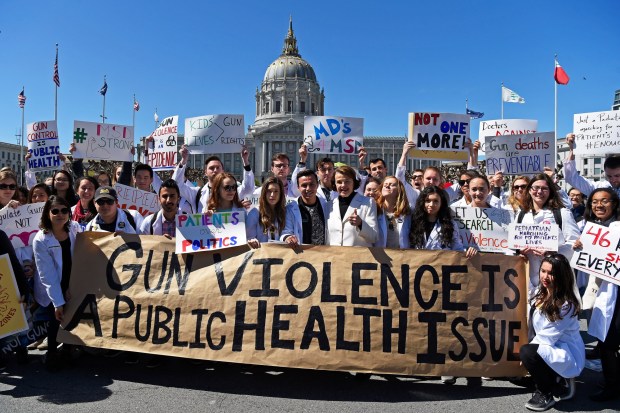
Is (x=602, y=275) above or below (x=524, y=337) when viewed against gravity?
above

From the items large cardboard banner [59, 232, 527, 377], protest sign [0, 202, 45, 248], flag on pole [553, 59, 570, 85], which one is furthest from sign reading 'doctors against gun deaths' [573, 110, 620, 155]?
flag on pole [553, 59, 570, 85]

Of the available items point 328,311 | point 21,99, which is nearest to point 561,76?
point 328,311

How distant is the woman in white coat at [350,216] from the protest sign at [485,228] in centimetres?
96

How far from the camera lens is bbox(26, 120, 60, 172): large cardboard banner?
26.9 feet

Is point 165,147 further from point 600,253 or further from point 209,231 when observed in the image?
point 600,253

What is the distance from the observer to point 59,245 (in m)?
4.47

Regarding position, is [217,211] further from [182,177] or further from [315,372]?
[182,177]

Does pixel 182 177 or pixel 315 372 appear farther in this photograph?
pixel 182 177

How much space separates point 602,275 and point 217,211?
3.35 m

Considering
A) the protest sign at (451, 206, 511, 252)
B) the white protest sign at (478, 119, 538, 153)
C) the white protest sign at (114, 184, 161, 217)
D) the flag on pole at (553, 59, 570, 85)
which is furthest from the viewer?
the flag on pole at (553, 59, 570, 85)

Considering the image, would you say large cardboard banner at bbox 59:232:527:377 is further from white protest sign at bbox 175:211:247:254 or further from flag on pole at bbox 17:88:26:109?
flag on pole at bbox 17:88:26:109

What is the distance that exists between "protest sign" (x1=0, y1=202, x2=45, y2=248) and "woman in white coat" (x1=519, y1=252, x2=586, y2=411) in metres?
4.73

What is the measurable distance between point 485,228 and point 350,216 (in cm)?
149

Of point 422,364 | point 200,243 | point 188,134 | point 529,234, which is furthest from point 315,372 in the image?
point 188,134
